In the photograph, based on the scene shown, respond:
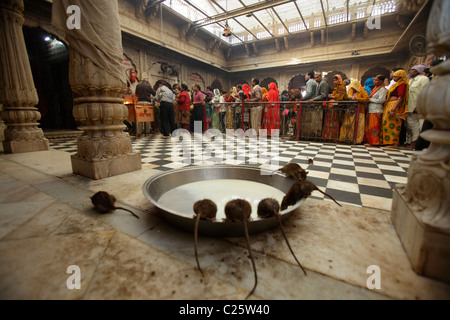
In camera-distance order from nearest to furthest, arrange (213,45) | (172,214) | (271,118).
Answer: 1. (172,214)
2. (271,118)
3. (213,45)

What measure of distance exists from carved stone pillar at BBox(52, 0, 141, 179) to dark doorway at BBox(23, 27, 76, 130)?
7474 mm

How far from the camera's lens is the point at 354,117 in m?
4.91

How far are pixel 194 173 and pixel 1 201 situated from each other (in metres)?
1.39

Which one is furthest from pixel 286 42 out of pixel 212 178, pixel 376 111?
pixel 212 178

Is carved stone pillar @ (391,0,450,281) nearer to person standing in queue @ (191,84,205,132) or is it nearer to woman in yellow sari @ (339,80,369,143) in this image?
woman in yellow sari @ (339,80,369,143)

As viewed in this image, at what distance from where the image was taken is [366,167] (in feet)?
8.66

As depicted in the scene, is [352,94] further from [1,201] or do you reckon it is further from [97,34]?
[1,201]

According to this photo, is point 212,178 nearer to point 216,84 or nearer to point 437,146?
point 437,146

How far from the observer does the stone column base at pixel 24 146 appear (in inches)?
136

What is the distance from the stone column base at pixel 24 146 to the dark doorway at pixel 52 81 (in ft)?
16.6

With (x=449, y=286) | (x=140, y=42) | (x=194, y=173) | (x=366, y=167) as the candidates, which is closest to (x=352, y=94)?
(x=366, y=167)

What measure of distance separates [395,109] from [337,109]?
114 centimetres

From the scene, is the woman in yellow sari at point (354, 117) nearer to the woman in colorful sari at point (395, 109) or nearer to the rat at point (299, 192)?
the woman in colorful sari at point (395, 109)
